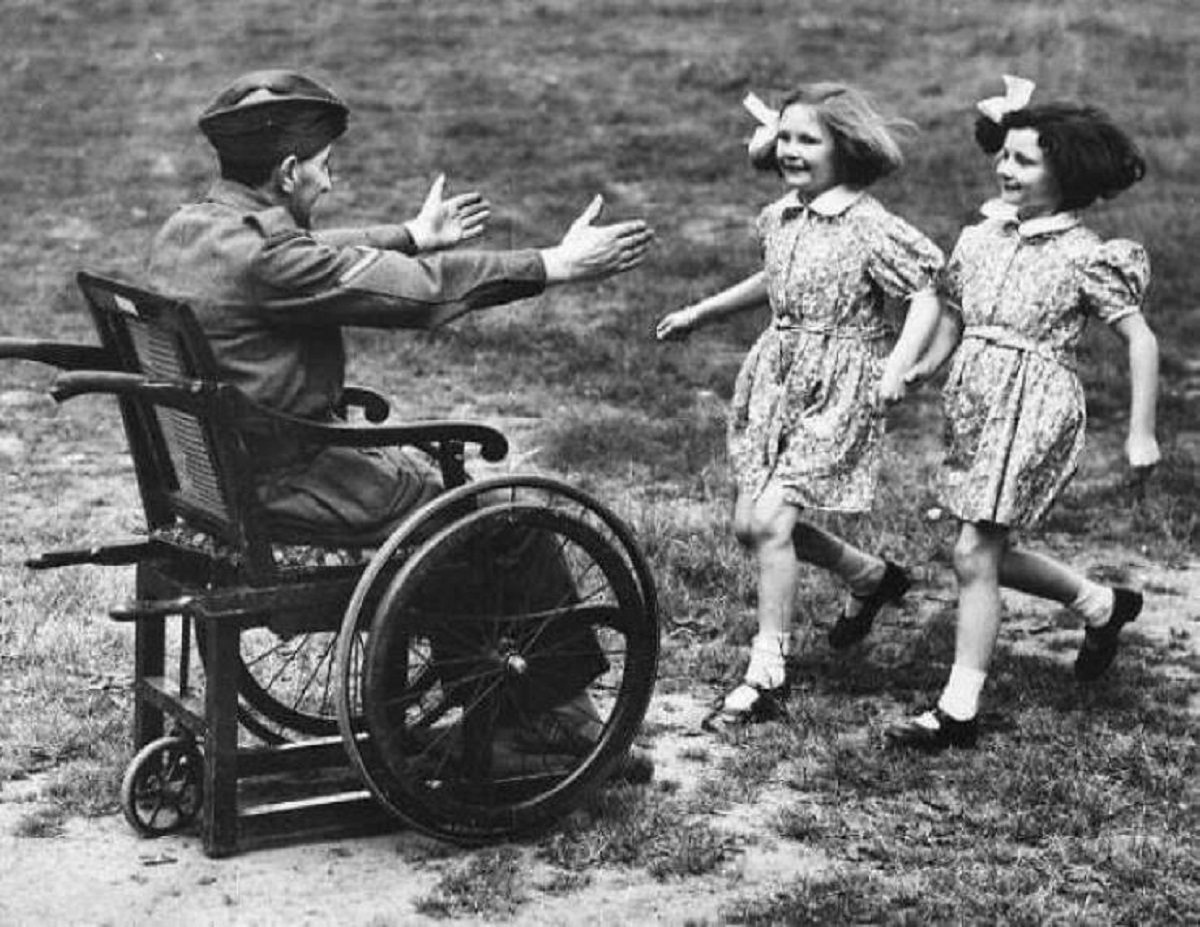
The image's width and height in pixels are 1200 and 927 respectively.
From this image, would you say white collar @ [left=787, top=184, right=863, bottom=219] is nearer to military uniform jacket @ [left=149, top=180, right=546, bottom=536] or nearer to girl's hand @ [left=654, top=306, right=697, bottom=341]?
girl's hand @ [left=654, top=306, right=697, bottom=341]

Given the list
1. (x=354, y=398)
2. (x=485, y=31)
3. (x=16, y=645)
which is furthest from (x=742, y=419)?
(x=485, y=31)

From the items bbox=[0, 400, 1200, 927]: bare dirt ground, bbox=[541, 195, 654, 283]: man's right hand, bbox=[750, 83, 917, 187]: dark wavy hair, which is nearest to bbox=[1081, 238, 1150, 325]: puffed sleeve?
bbox=[750, 83, 917, 187]: dark wavy hair

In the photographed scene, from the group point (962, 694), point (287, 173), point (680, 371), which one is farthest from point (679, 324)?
point (680, 371)

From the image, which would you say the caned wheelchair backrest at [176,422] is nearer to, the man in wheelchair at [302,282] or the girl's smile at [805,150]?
the man in wheelchair at [302,282]

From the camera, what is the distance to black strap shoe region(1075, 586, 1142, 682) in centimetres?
541

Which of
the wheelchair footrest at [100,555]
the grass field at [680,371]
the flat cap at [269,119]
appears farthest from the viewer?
the grass field at [680,371]

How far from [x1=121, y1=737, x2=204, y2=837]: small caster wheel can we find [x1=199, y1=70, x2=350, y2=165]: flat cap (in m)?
1.25

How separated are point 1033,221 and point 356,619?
2.18 metres

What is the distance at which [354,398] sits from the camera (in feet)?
15.3

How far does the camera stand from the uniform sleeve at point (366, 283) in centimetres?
398

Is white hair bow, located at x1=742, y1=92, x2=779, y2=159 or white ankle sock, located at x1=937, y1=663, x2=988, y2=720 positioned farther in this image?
white hair bow, located at x1=742, y1=92, x2=779, y2=159

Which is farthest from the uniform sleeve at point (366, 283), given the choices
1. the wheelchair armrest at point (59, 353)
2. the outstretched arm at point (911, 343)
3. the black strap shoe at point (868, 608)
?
the black strap shoe at point (868, 608)

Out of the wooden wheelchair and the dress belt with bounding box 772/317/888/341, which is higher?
the dress belt with bounding box 772/317/888/341

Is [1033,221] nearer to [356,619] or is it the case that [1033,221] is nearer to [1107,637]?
[1107,637]
